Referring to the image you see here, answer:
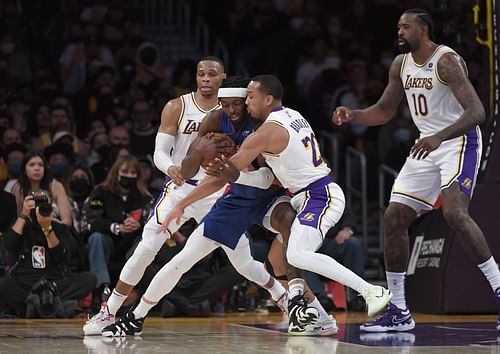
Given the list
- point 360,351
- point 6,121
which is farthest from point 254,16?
point 360,351

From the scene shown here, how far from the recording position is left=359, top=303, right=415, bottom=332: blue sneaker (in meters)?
7.96

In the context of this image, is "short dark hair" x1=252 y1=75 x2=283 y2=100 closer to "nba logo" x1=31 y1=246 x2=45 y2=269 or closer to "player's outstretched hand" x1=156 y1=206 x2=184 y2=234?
"player's outstretched hand" x1=156 y1=206 x2=184 y2=234

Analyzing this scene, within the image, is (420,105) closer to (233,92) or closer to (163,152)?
(233,92)

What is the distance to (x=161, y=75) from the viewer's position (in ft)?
49.8

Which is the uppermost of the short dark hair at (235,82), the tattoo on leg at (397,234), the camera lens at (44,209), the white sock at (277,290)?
the short dark hair at (235,82)

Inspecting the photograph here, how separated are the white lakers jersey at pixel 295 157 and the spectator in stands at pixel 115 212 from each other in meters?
3.35

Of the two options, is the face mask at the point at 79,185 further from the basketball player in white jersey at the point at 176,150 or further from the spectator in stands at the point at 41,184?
the basketball player in white jersey at the point at 176,150

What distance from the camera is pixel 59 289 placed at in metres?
10.3

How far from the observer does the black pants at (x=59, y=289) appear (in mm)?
10188

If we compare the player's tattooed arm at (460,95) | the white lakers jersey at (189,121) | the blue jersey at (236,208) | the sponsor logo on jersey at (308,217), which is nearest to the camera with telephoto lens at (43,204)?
the white lakers jersey at (189,121)

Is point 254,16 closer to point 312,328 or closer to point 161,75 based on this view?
point 161,75

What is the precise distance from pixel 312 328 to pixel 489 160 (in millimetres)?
3403

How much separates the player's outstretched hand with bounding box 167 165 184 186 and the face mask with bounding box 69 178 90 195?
370cm

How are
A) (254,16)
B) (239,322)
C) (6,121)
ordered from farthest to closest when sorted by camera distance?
1. (254,16)
2. (6,121)
3. (239,322)
